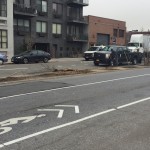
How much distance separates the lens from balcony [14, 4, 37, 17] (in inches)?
2082

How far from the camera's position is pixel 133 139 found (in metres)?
7.67

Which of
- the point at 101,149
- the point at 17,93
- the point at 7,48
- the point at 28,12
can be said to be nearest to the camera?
the point at 101,149

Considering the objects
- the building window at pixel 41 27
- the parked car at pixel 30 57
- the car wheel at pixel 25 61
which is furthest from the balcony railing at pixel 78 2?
the car wheel at pixel 25 61

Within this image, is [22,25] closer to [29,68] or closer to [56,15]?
[56,15]

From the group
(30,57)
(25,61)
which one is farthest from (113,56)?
(25,61)

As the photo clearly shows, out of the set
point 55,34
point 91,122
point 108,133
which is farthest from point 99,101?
point 55,34

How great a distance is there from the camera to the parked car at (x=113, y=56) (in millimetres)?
35156

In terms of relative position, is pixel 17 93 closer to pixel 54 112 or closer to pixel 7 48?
pixel 54 112

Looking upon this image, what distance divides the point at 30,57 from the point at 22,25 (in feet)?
52.0

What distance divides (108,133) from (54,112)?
2.60 metres

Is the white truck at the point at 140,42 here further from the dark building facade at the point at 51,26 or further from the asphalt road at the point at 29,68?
the asphalt road at the point at 29,68

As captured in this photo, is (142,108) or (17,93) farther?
(17,93)

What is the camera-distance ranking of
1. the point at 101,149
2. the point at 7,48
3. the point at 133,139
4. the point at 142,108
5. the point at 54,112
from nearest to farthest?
1. the point at 101,149
2. the point at 133,139
3. the point at 54,112
4. the point at 142,108
5. the point at 7,48

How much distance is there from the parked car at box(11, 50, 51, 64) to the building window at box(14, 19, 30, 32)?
43.3 ft
